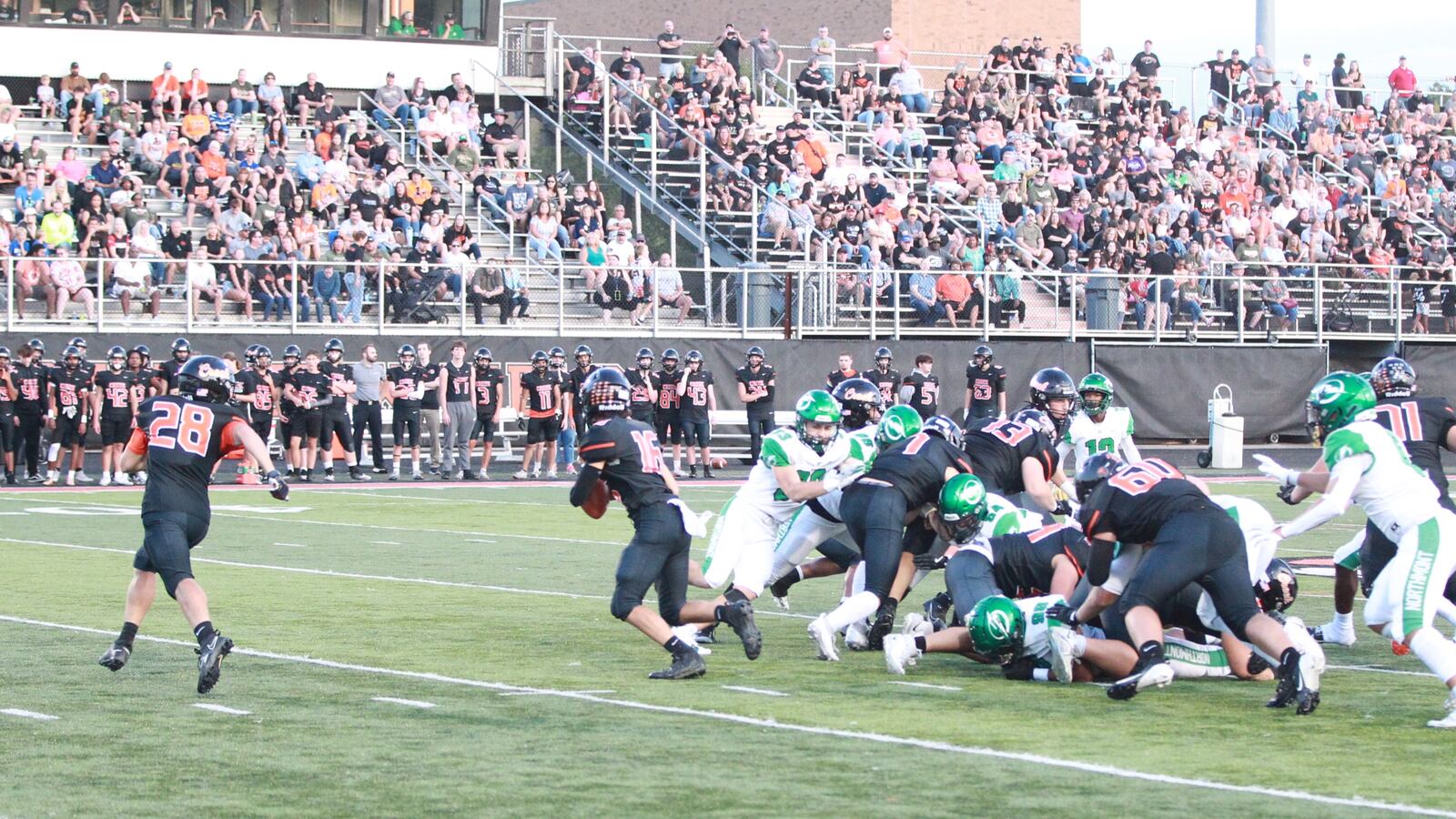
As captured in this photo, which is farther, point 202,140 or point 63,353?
point 202,140

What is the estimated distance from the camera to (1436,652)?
7895 mm

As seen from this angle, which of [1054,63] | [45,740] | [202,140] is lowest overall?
[45,740]

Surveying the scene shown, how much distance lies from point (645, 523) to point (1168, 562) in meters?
2.39

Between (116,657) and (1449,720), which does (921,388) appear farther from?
(1449,720)

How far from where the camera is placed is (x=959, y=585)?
31.3 feet

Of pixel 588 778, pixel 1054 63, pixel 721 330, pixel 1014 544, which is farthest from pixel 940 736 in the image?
pixel 1054 63

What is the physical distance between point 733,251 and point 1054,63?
1027cm

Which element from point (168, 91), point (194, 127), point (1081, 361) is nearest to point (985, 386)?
point (1081, 361)

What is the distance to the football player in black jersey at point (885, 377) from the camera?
82.1 ft

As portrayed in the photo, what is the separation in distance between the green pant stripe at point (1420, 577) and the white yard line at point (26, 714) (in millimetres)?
5392

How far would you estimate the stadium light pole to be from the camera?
40.5 meters

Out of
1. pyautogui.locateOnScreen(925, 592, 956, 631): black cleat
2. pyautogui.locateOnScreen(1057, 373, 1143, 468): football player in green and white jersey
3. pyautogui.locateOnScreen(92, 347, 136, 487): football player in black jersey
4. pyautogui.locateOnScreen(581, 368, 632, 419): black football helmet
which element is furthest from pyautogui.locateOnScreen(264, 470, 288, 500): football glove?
pyautogui.locateOnScreen(92, 347, 136, 487): football player in black jersey

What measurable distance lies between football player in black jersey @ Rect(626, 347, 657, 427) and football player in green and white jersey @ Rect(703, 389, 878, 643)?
13902 mm

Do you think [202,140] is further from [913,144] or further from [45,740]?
[45,740]
